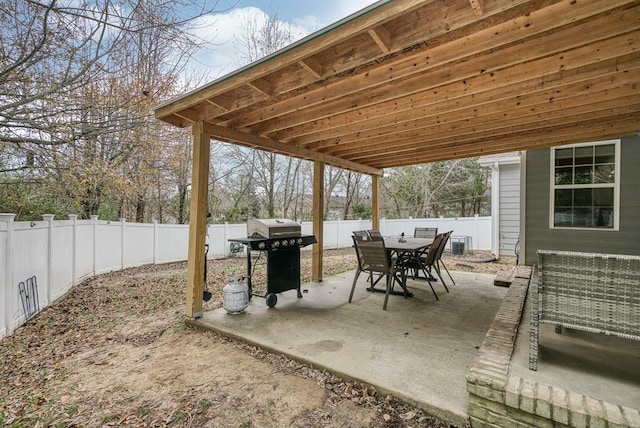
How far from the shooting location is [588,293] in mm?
1842

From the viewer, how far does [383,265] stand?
12.8 feet

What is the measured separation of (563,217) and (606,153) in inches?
46.6

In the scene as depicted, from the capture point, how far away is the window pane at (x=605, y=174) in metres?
4.82

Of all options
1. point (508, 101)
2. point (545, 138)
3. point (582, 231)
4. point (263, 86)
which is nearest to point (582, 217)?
point (582, 231)

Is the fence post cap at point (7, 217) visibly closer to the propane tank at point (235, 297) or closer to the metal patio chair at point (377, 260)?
the propane tank at point (235, 297)

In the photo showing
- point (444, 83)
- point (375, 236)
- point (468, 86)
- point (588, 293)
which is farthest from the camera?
point (375, 236)

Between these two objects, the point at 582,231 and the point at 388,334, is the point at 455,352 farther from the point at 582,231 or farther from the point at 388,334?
the point at 582,231

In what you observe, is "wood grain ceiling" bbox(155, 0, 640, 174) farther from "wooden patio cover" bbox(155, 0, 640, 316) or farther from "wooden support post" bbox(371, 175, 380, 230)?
"wooden support post" bbox(371, 175, 380, 230)

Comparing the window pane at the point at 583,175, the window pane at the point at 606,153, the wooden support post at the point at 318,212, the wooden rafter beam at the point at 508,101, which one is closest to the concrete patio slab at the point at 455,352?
the wooden support post at the point at 318,212

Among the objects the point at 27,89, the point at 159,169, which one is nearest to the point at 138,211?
the point at 159,169

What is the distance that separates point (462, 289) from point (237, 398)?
381 centimetres

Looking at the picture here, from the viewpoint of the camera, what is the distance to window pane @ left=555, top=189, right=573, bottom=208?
5.14m

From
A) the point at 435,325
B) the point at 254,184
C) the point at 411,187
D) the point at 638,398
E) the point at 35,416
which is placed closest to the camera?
the point at 638,398

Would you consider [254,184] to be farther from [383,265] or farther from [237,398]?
[237,398]
